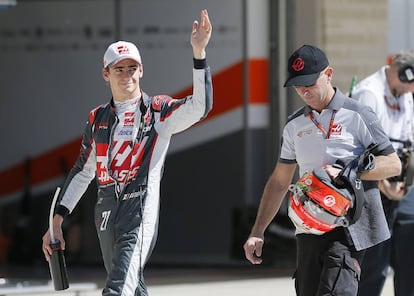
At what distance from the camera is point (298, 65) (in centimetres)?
593

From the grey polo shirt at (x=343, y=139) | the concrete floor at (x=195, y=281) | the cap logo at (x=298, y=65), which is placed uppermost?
the cap logo at (x=298, y=65)

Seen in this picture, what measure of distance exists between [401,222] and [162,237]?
7.36 metres

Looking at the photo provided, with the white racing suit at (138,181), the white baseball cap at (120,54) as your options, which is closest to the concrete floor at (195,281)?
the white racing suit at (138,181)

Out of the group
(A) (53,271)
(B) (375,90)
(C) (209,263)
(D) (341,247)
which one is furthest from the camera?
(C) (209,263)

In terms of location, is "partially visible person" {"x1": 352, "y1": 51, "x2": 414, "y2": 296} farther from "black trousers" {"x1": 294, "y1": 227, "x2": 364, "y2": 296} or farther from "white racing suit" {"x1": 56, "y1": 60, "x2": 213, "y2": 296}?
"white racing suit" {"x1": 56, "y1": 60, "x2": 213, "y2": 296}

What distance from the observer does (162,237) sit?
14695 millimetres

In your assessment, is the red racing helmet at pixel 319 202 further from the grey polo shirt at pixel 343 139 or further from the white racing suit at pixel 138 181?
the white racing suit at pixel 138 181

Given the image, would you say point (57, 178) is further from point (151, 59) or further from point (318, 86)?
point (318, 86)

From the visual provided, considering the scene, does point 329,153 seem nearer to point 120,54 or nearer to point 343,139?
point 343,139

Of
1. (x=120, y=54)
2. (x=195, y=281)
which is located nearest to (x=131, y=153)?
(x=120, y=54)


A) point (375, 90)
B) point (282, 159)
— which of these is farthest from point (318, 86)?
point (375, 90)

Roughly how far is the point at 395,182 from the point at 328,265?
1.64 m

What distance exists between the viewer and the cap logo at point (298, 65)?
591cm

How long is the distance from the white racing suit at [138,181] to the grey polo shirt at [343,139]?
539 mm
